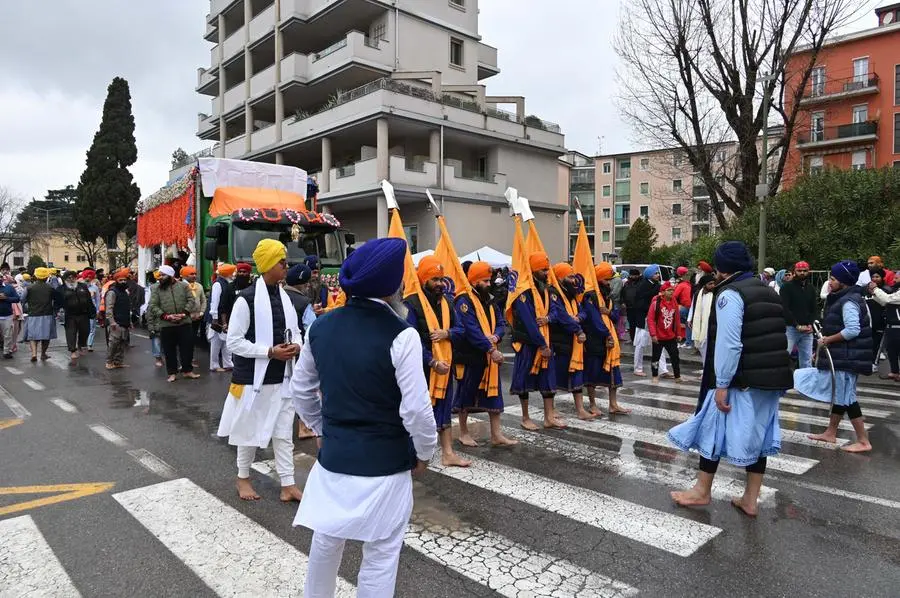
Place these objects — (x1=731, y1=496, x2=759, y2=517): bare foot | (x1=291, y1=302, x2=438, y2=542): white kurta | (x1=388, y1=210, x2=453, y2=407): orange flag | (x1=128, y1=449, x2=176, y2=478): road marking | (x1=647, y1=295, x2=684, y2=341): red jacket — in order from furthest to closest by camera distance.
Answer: (x1=647, y1=295, x2=684, y2=341): red jacket, (x1=388, y1=210, x2=453, y2=407): orange flag, (x1=128, y1=449, x2=176, y2=478): road marking, (x1=731, y1=496, x2=759, y2=517): bare foot, (x1=291, y1=302, x2=438, y2=542): white kurta

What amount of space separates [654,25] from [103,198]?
36892mm

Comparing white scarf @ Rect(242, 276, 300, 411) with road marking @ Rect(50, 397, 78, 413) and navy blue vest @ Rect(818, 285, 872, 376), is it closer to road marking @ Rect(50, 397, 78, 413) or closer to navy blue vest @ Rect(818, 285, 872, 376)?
road marking @ Rect(50, 397, 78, 413)

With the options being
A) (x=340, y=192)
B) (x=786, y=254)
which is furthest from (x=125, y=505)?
(x=340, y=192)

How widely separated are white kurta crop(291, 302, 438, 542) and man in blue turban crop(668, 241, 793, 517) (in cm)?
275

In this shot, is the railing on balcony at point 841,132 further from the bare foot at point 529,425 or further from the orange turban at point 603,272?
the bare foot at point 529,425

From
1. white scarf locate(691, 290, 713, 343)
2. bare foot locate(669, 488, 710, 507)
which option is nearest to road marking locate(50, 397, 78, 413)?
bare foot locate(669, 488, 710, 507)

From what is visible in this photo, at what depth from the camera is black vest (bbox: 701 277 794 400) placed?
4.25m

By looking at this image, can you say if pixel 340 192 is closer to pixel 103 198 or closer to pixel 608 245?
pixel 103 198

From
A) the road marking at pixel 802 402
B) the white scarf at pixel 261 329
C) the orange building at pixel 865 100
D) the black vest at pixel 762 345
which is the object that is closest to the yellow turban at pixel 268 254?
the white scarf at pixel 261 329

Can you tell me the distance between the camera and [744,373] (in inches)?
169

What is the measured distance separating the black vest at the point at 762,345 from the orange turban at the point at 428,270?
8.55ft

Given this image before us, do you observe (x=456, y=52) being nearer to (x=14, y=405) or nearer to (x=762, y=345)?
(x=14, y=405)

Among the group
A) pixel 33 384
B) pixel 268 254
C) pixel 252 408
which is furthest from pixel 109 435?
pixel 33 384

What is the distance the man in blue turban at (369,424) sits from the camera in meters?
2.47
